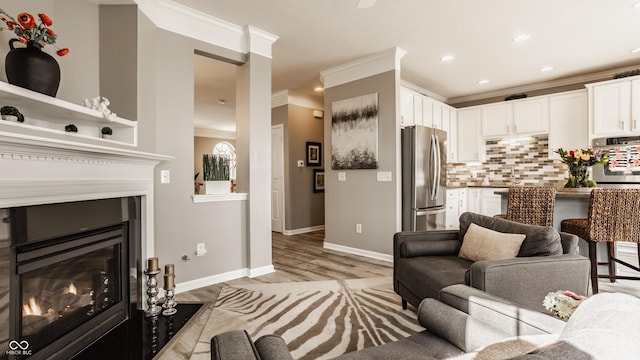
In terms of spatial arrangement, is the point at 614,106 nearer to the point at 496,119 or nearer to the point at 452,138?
the point at 496,119

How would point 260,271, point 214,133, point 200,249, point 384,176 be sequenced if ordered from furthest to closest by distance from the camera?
point 214,133 → point 384,176 → point 260,271 → point 200,249

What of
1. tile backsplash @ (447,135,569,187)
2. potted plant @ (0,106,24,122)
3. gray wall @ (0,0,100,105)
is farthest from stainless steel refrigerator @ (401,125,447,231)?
potted plant @ (0,106,24,122)

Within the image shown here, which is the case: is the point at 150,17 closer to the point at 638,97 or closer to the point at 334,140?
the point at 334,140

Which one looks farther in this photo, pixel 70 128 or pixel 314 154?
pixel 314 154

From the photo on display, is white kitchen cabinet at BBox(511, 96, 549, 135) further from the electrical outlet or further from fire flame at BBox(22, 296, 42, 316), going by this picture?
fire flame at BBox(22, 296, 42, 316)

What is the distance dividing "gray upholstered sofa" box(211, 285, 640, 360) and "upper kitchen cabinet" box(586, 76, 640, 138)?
4.83 metres

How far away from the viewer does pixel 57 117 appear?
76.7 inches

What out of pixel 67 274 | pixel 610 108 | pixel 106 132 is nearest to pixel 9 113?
pixel 106 132

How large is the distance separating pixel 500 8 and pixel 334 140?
2.48 meters

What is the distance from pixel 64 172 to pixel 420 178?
3.53 metres

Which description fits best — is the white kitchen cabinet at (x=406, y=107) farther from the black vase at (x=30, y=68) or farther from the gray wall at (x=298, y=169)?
the black vase at (x=30, y=68)

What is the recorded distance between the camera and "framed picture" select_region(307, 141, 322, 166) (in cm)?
634

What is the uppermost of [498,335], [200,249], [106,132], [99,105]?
[99,105]

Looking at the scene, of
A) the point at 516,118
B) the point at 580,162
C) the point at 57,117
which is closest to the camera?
the point at 57,117
